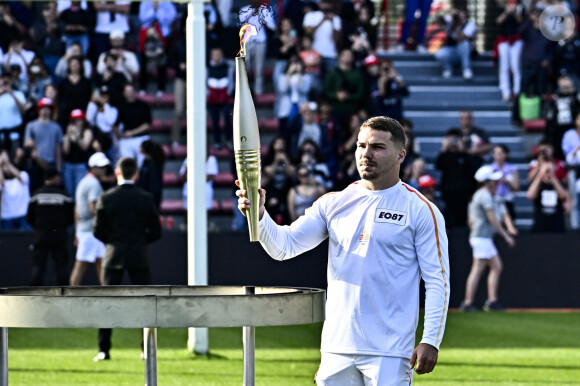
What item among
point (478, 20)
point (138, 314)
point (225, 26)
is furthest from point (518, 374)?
point (478, 20)

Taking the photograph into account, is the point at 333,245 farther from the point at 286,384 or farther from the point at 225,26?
the point at 225,26

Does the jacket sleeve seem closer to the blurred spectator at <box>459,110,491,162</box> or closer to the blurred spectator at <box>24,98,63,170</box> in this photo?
the blurred spectator at <box>24,98,63,170</box>

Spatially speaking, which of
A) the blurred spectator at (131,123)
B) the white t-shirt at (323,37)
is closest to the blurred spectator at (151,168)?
the blurred spectator at (131,123)

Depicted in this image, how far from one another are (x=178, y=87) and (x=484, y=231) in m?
6.34

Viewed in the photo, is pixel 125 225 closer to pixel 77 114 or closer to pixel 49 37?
pixel 77 114

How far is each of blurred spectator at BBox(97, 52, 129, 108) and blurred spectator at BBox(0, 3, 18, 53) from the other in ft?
5.61

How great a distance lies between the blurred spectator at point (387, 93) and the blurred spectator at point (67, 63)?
4.88 m

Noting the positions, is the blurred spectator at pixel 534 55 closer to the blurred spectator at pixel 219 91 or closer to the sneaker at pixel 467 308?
the blurred spectator at pixel 219 91

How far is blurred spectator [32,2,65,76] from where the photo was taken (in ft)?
71.8

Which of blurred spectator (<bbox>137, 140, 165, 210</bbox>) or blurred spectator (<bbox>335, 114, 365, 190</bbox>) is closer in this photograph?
blurred spectator (<bbox>137, 140, 165, 210</bbox>)

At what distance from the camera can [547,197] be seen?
66.9 feet

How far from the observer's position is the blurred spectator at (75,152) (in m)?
19.9

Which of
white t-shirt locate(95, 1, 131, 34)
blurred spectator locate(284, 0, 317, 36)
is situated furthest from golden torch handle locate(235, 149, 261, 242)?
blurred spectator locate(284, 0, 317, 36)

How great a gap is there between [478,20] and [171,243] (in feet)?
41.9
